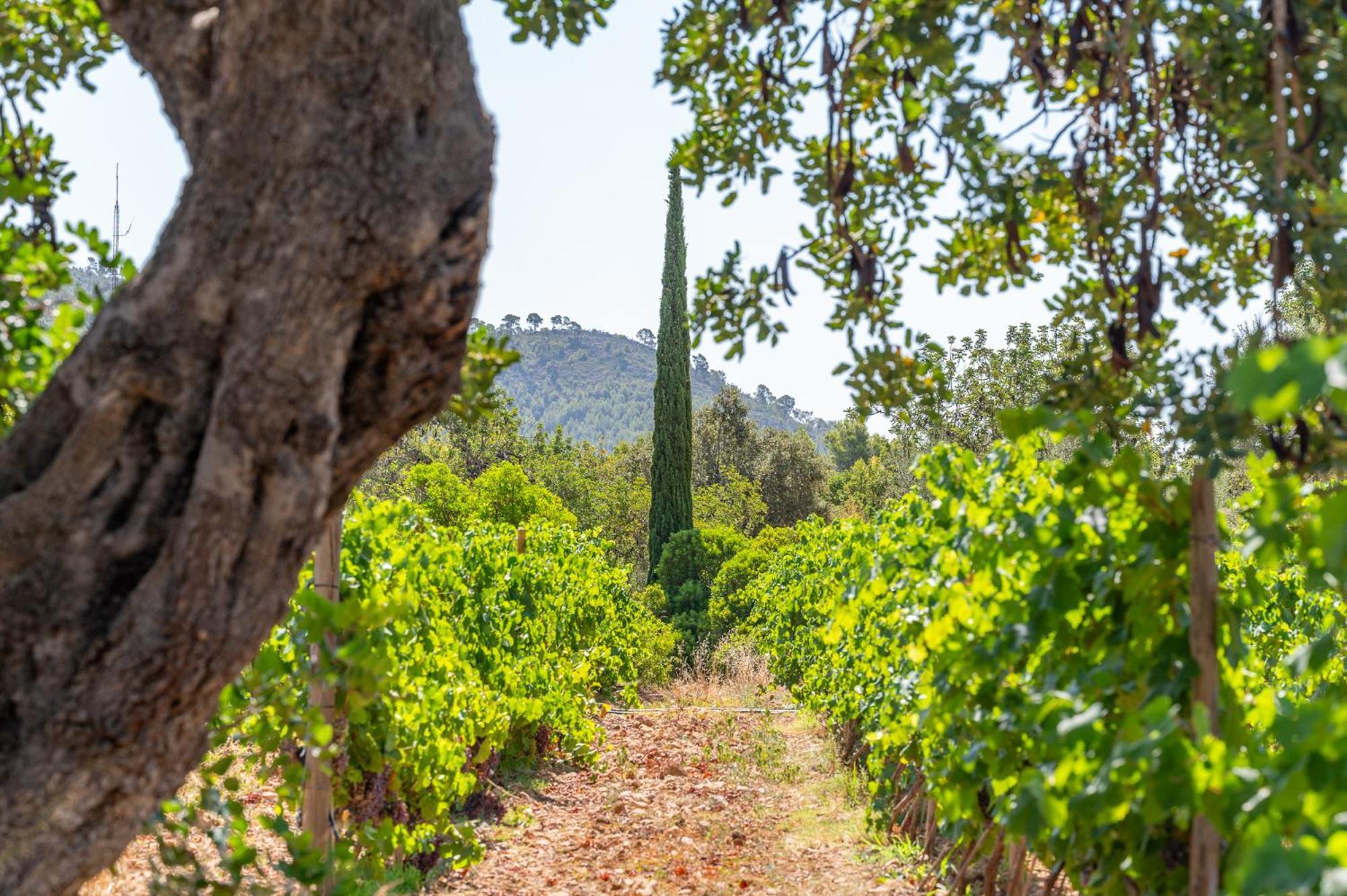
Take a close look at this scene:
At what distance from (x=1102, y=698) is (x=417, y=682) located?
3890mm

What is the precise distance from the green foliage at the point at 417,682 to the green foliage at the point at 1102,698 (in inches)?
63.6

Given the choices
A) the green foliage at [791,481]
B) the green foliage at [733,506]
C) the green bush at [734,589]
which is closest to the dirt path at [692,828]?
the green bush at [734,589]

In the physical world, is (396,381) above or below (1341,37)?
below

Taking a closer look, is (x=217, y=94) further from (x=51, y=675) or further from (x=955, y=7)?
(x=955, y=7)

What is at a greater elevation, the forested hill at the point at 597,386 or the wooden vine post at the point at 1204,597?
the forested hill at the point at 597,386

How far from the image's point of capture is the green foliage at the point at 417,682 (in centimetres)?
295

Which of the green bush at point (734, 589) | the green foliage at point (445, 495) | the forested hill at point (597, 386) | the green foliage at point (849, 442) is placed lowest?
the green bush at point (734, 589)

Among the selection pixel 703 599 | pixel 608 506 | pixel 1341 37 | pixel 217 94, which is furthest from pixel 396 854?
pixel 608 506

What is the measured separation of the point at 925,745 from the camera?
4.32 m

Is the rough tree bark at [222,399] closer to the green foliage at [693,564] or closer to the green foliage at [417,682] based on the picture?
the green foliage at [417,682]

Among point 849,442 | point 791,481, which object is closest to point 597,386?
point 849,442

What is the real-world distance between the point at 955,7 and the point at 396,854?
5.84 meters

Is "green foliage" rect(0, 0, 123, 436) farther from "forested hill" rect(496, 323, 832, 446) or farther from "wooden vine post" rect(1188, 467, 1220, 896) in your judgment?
"forested hill" rect(496, 323, 832, 446)

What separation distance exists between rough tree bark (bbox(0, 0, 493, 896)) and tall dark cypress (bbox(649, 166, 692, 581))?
64.0 feet
